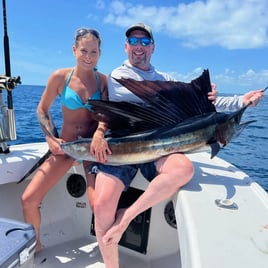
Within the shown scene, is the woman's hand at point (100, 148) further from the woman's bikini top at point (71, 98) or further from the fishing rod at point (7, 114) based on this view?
the fishing rod at point (7, 114)

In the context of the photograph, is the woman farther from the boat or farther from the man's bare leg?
the man's bare leg

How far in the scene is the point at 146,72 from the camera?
1.92m

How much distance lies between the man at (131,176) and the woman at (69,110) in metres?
0.15

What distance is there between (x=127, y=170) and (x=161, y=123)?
1.00 ft

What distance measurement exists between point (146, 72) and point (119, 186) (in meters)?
0.74

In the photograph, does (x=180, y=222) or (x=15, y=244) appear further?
(x=180, y=222)

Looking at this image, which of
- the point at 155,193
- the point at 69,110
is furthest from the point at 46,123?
the point at 155,193

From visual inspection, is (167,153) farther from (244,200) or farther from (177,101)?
(244,200)

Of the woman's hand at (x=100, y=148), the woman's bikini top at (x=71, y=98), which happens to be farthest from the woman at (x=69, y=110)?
the woman's hand at (x=100, y=148)

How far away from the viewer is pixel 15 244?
966 millimetres

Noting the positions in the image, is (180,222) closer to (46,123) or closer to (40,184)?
(40,184)

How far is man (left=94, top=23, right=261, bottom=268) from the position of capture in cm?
142

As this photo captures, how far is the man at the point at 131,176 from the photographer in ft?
4.66

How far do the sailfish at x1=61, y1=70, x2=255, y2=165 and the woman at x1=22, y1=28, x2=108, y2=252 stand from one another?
0.47ft
